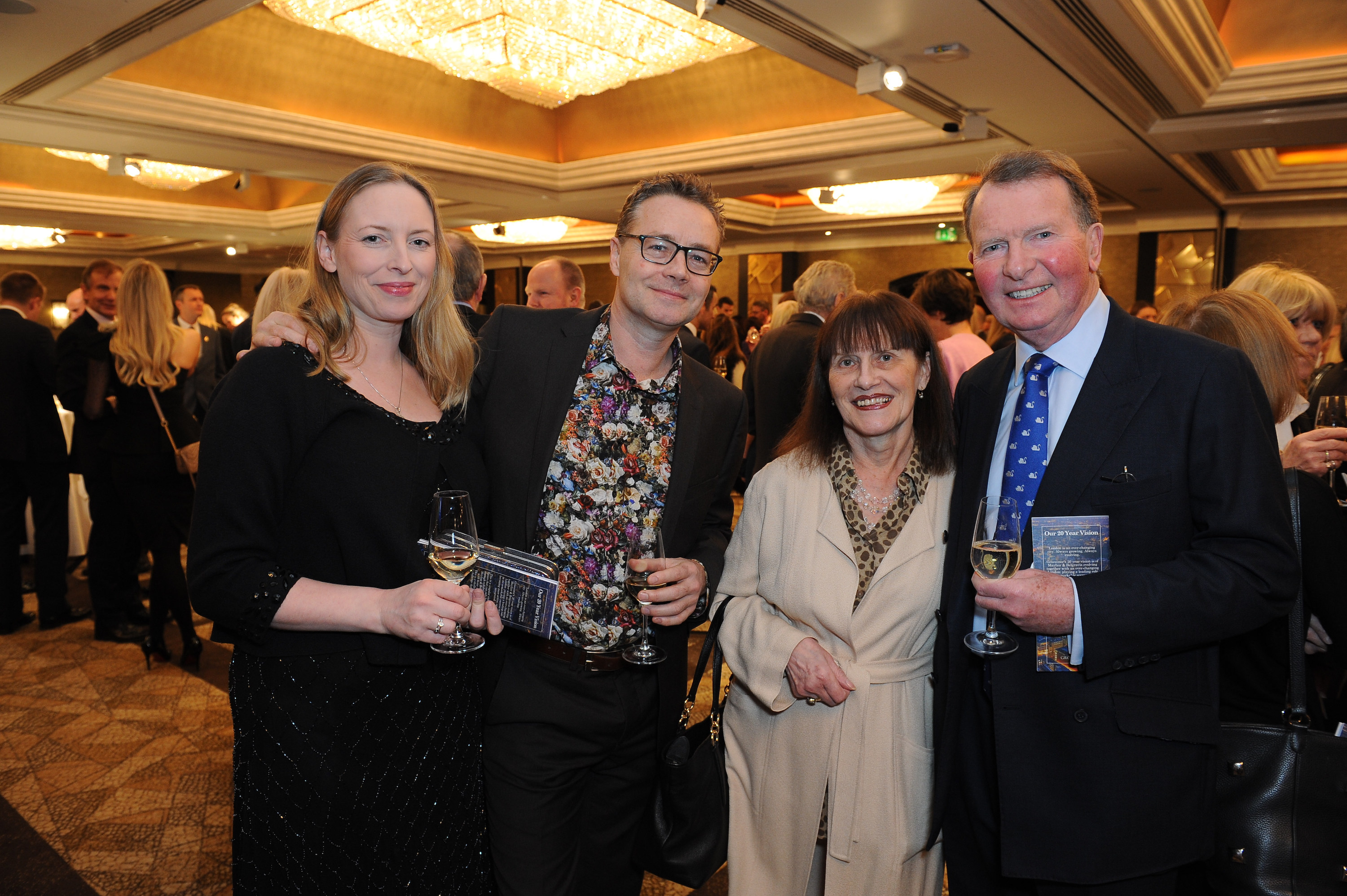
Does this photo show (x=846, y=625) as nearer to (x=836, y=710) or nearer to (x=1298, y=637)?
(x=836, y=710)

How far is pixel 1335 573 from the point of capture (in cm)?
173

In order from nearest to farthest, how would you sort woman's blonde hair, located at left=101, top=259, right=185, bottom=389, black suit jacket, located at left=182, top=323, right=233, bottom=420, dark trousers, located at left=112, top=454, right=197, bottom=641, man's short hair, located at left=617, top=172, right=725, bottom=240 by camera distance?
1. man's short hair, located at left=617, top=172, right=725, bottom=240
2. woman's blonde hair, located at left=101, top=259, right=185, bottom=389
3. dark trousers, located at left=112, top=454, right=197, bottom=641
4. black suit jacket, located at left=182, top=323, right=233, bottom=420

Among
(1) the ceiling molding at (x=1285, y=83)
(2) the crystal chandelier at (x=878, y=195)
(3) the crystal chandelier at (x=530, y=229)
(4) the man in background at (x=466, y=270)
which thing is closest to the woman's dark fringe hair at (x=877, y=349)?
(4) the man in background at (x=466, y=270)

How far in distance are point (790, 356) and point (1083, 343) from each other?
2979 millimetres

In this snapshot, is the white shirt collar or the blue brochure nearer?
the blue brochure

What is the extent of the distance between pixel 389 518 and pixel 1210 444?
1.44 m

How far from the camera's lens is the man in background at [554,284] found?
16.6 feet

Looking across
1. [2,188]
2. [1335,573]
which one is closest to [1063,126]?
[1335,573]

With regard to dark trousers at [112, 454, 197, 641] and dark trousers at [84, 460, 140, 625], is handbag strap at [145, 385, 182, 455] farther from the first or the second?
dark trousers at [84, 460, 140, 625]

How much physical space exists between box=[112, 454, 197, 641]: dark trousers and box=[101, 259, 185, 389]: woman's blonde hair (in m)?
0.44

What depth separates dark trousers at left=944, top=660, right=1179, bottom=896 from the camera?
5.49 ft

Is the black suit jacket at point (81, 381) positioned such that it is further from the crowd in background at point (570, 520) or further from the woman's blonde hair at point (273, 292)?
the crowd in background at point (570, 520)

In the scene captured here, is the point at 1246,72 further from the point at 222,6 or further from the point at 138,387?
the point at 138,387

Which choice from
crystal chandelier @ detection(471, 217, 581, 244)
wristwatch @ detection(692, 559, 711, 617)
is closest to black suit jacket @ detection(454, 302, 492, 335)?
wristwatch @ detection(692, 559, 711, 617)
